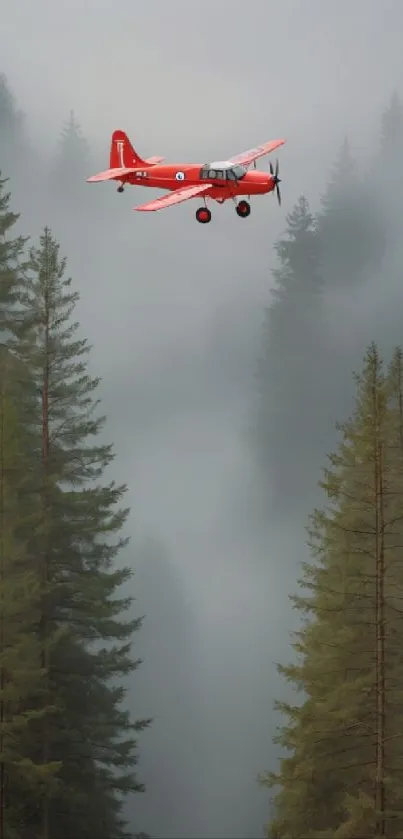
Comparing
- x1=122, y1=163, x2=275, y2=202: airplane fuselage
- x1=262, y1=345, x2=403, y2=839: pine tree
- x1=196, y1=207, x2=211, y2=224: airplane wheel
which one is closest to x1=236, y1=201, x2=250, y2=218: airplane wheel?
x1=196, y1=207, x2=211, y2=224: airplane wheel

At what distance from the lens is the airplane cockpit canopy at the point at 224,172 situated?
32125mm

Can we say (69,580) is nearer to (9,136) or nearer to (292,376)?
(292,376)

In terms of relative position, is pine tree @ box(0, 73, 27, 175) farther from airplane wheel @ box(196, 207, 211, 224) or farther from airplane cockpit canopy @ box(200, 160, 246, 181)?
airplane wheel @ box(196, 207, 211, 224)

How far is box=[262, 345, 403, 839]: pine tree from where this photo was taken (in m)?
21.9

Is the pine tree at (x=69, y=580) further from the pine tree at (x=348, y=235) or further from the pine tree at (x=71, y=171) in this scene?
the pine tree at (x=71, y=171)

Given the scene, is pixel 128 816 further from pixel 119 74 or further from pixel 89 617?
pixel 119 74

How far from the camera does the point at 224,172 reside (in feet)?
106

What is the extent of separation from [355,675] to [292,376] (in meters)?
49.6

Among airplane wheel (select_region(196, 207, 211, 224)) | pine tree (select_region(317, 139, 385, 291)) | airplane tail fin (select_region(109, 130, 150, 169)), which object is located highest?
pine tree (select_region(317, 139, 385, 291))

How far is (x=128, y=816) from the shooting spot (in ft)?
193

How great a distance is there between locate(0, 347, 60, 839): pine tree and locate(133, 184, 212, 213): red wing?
643cm

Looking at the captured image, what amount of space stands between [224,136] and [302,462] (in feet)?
282

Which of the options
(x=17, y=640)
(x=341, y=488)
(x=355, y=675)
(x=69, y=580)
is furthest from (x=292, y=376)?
(x=17, y=640)

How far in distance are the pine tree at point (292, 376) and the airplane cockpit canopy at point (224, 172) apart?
40716mm
